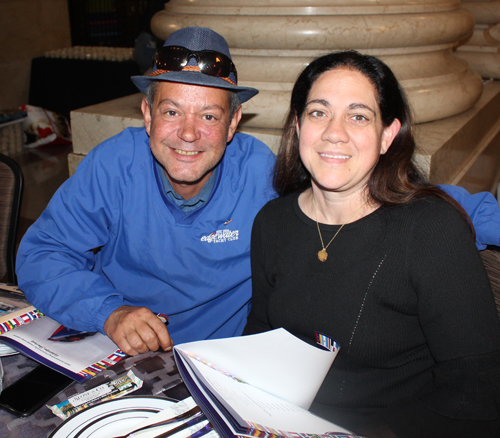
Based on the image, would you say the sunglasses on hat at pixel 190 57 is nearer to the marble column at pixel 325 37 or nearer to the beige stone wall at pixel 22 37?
the marble column at pixel 325 37

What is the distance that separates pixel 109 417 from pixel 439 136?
7.15 feet

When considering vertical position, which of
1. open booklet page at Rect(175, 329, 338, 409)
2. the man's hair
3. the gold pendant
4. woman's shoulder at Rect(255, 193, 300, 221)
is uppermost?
the man's hair

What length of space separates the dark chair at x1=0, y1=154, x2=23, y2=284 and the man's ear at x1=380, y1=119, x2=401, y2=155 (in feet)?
5.27

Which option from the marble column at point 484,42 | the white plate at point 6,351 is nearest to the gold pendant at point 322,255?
the white plate at point 6,351

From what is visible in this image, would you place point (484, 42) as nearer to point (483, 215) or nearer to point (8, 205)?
point (483, 215)

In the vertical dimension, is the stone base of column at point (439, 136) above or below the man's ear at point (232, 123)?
Answer: below

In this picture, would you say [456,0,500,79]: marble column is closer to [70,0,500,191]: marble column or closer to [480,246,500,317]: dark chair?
[70,0,500,191]: marble column

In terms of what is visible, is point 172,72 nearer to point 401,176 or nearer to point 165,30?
point 401,176

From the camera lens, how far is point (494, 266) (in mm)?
1433

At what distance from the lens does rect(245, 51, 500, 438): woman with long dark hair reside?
1.20 m

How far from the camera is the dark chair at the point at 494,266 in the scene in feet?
4.66

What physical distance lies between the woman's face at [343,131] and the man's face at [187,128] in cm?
42

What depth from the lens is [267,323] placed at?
1.68 m

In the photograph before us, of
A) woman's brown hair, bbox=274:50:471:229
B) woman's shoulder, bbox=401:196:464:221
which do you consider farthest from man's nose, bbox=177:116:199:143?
woman's shoulder, bbox=401:196:464:221
